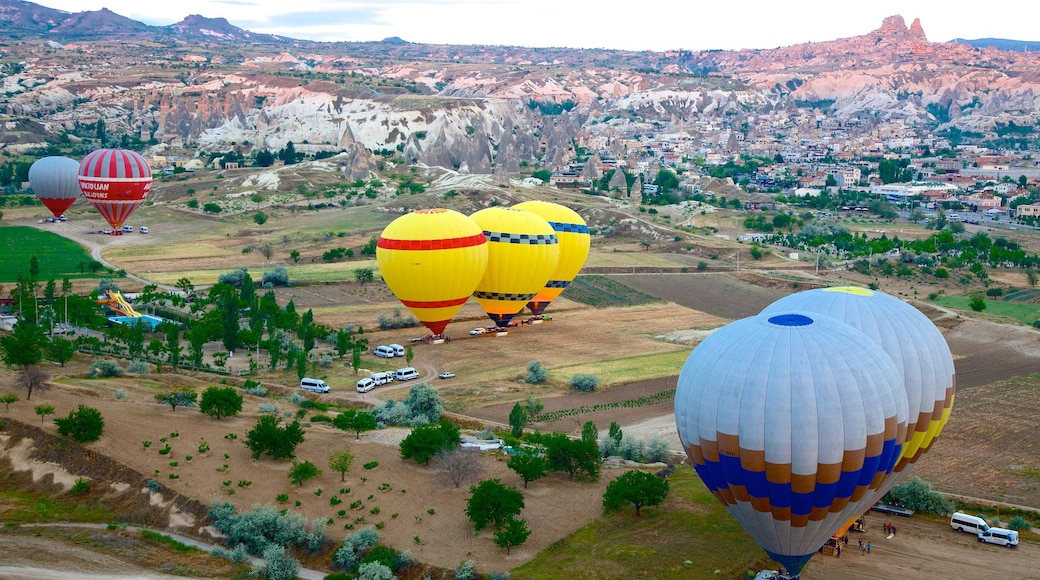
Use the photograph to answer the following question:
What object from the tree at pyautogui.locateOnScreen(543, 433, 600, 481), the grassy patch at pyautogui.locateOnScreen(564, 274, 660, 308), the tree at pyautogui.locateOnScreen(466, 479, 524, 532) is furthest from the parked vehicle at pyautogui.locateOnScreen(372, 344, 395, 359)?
the tree at pyautogui.locateOnScreen(466, 479, 524, 532)

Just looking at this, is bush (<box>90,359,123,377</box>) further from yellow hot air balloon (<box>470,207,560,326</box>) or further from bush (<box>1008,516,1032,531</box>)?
bush (<box>1008,516,1032,531</box>)

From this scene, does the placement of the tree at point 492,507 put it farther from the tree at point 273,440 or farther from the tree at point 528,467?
the tree at point 273,440

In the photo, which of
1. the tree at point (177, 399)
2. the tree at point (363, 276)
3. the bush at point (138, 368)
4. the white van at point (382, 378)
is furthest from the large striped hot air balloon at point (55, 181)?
the tree at point (177, 399)

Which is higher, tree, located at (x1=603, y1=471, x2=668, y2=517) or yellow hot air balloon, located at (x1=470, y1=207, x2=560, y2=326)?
yellow hot air balloon, located at (x1=470, y1=207, x2=560, y2=326)

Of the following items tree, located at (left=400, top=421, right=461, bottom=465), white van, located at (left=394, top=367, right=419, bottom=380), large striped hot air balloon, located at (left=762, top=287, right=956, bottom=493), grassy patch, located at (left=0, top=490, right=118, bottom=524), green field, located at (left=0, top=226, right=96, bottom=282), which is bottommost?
green field, located at (left=0, top=226, right=96, bottom=282)

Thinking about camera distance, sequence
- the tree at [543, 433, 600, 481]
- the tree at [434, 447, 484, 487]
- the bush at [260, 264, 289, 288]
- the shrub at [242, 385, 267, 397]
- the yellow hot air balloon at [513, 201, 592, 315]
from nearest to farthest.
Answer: the tree at [434, 447, 484, 487], the tree at [543, 433, 600, 481], the shrub at [242, 385, 267, 397], the yellow hot air balloon at [513, 201, 592, 315], the bush at [260, 264, 289, 288]

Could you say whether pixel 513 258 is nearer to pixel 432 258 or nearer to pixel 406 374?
pixel 432 258

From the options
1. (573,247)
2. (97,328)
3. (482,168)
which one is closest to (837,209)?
(482,168)

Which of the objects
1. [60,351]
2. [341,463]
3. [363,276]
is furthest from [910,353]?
[363,276]
